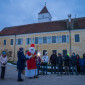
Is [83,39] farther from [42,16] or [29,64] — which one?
[42,16]

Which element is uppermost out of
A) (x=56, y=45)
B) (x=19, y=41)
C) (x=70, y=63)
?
(x=19, y=41)

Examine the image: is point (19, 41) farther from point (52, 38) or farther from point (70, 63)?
point (70, 63)

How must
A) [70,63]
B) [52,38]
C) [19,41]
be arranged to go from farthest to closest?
[19,41] < [52,38] < [70,63]

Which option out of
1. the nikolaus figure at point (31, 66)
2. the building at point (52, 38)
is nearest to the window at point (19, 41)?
the building at point (52, 38)

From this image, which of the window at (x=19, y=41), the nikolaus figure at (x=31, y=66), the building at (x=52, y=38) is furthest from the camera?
the window at (x=19, y=41)

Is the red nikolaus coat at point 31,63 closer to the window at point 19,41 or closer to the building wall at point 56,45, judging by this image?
the building wall at point 56,45

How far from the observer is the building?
21.2 m

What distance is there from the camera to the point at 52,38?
2322cm

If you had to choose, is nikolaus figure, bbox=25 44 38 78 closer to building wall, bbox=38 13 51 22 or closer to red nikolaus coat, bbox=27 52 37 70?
red nikolaus coat, bbox=27 52 37 70

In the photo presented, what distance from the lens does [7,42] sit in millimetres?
28047

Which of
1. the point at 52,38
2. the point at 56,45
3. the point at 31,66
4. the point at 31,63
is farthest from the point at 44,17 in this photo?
the point at 31,66

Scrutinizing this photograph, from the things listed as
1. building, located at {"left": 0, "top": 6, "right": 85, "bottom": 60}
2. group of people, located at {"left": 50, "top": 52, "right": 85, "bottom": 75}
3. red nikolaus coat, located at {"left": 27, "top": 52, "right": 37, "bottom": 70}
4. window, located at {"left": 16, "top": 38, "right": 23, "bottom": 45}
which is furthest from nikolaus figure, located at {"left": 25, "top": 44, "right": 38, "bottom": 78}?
window, located at {"left": 16, "top": 38, "right": 23, "bottom": 45}

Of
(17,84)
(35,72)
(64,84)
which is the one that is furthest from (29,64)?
(64,84)

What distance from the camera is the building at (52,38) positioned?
69.7ft
